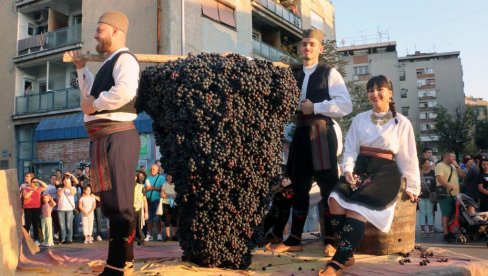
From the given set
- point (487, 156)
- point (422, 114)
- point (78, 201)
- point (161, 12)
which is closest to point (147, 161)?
point (161, 12)

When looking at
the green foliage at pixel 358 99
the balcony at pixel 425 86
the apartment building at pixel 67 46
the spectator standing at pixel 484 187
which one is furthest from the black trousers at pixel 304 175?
the balcony at pixel 425 86

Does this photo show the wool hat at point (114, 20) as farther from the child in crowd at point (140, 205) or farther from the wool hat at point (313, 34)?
the child in crowd at point (140, 205)

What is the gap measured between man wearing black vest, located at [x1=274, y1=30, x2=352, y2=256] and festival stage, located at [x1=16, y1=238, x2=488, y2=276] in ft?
1.15

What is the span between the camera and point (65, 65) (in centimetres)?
2384

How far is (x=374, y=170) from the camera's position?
12.2 feet

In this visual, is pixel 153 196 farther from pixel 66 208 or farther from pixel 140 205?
pixel 66 208

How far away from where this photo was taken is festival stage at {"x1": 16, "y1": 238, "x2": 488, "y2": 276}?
314 centimetres

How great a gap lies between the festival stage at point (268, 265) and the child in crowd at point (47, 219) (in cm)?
634

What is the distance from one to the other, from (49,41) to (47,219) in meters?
16.1

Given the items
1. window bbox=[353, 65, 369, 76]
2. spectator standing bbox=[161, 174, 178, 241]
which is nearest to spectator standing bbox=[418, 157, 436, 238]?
spectator standing bbox=[161, 174, 178, 241]

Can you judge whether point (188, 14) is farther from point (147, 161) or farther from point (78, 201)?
point (78, 201)

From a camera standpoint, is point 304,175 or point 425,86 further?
point 425,86

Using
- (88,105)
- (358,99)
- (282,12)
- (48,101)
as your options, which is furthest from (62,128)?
(88,105)

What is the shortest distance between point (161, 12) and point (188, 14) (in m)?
1.22
